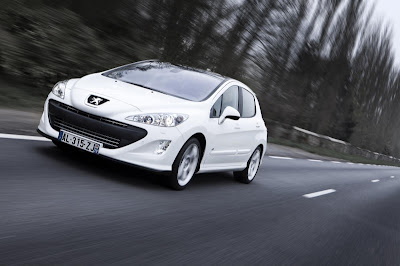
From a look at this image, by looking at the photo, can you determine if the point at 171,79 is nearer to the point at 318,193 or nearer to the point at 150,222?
the point at 150,222

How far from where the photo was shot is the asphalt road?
396cm

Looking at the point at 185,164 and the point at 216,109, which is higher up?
the point at 216,109

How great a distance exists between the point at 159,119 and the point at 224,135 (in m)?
1.40

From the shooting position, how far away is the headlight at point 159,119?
602cm

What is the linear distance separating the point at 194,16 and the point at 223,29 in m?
3.38

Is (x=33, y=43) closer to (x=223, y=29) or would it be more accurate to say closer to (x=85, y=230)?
(x=85, y=230)

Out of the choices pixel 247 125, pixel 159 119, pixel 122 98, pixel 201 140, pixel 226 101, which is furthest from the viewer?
pixel 247 125

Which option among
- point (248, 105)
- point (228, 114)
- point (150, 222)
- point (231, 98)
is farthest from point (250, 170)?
point (150, 222)

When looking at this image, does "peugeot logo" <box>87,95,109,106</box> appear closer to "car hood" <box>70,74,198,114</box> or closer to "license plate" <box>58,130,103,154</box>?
"car hood" <box>70,74,198,114</box>

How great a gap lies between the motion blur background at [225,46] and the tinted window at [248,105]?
498 cm

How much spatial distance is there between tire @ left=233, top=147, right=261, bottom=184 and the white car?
1.20m

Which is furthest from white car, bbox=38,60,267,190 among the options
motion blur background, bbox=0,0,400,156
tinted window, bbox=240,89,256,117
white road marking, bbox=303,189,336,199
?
motion blur background, bbox=0,0,400,156

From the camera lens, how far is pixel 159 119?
20.0ft

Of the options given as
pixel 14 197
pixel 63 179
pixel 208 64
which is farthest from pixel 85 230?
pixel 208 64
